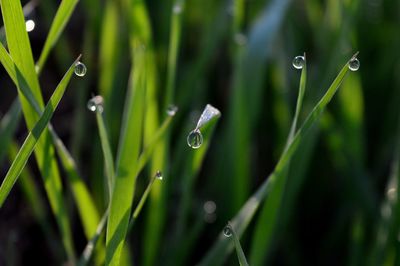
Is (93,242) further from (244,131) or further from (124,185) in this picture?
(244,131)

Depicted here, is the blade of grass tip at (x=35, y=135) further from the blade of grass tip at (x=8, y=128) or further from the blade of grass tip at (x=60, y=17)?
the blade of grass tip at (x=8, y=128)

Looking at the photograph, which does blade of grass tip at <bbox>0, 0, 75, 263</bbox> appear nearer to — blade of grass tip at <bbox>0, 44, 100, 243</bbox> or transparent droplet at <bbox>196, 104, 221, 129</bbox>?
blade of grass tip at <bbox>0, 44, 100, 243</bbox>

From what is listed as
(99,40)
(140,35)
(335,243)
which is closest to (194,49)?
(99,40)

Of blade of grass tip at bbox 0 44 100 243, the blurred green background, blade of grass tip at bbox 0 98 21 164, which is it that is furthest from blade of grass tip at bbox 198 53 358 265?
blade of grass tip at bbox 0 98 21 164

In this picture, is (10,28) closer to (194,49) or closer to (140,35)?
(140,35)

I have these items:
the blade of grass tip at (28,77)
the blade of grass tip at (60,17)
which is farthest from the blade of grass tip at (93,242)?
the blade of grass tip at (60,17)
